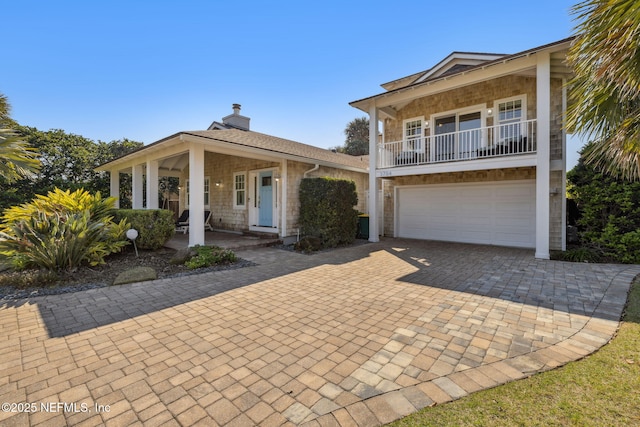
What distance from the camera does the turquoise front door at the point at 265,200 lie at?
11.0 m

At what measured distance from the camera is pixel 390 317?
374 cm

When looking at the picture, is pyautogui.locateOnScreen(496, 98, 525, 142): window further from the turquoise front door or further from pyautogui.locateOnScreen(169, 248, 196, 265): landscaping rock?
pyautogui.locateOnScreen(169, 248, 196, 265): landscaping rock

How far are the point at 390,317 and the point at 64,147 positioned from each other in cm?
2071

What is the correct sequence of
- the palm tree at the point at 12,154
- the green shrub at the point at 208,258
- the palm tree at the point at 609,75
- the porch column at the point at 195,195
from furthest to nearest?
the porch column at the point at 195,195
the green shrub at the point at 208,258
the palm tree at the point at 12,154
the palm tree at the point at 609,75

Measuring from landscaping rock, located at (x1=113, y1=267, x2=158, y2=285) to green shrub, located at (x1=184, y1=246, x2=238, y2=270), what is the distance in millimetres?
914

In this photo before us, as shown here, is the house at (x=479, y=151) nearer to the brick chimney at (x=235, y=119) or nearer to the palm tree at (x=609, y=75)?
the palm tree at (x=609, y=75)

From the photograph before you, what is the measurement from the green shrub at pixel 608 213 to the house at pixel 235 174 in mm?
7999

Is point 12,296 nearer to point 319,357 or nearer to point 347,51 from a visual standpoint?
point 319,357

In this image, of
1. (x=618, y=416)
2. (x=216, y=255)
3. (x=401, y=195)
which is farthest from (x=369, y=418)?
(x=401, y=195)

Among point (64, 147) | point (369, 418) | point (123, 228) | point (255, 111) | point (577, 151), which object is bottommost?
point (369, 418)

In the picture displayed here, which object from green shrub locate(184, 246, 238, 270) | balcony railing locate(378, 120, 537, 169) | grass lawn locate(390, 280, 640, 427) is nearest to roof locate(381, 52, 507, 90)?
balcony railing locate(378, 120, 537, 169)

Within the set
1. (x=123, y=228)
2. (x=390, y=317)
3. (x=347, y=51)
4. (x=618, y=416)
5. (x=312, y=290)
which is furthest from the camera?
(x=347, y=51)

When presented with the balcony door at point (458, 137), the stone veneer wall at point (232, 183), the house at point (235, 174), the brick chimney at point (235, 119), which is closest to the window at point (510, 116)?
the balcony door at point (458, 137)

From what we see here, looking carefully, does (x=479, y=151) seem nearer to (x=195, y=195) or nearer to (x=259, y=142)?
(x=259, y=142)
